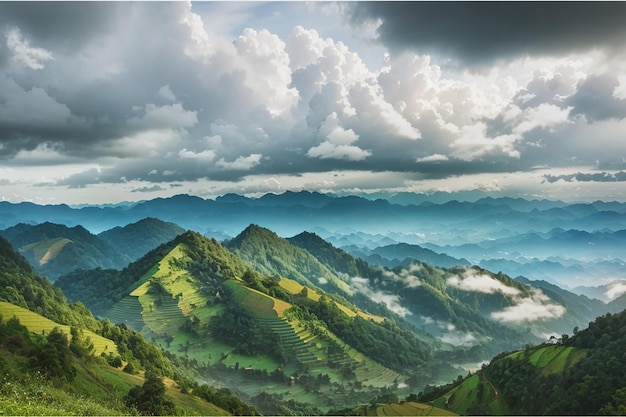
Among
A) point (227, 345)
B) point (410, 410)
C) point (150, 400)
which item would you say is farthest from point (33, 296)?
point (410, 410)

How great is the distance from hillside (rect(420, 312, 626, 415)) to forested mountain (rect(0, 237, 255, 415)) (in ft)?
210

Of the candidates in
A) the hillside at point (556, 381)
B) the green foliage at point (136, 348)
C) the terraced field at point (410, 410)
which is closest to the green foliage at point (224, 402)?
the green foliage at point (136, 348)

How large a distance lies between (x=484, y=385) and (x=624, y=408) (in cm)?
4729

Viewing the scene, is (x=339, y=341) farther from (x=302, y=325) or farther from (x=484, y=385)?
(x=484, y=385)

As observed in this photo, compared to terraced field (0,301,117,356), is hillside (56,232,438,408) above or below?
below

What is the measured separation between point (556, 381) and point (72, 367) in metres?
102

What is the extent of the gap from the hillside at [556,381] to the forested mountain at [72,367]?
64.1 meters

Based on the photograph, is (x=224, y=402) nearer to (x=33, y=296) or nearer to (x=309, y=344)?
(x=33, y=296)

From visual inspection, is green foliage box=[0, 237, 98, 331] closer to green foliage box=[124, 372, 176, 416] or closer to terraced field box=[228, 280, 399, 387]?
green foliage box=[124, 372, 176, 416]

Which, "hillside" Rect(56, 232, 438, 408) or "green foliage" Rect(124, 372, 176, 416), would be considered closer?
"green foliage" Rect(124, 372, 176, 416)

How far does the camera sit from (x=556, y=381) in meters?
101

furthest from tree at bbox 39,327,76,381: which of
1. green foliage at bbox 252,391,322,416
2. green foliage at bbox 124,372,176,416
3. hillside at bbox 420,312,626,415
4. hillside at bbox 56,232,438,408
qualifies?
hillside at bbox 56,232,438,408

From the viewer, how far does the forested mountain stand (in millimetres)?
33847

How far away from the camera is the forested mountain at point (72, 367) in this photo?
33.8 metres
